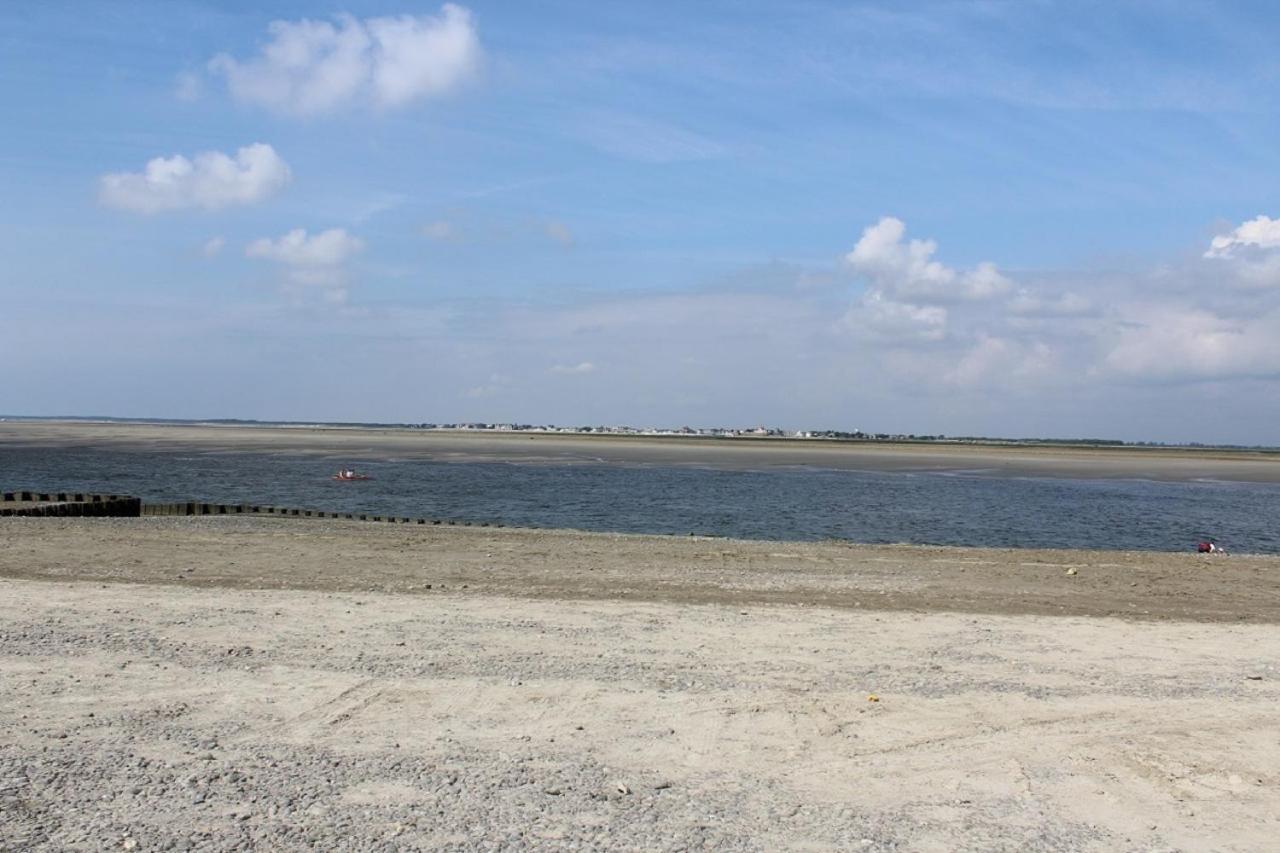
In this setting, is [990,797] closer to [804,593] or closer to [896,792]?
[896,792]

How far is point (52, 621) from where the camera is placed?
11531mm

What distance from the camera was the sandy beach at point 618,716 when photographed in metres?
6.39

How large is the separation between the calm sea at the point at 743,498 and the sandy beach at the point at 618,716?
17.6m

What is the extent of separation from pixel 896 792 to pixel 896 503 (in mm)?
39608

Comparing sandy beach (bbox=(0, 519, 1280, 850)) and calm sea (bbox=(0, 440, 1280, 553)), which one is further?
calm sea (bbox=(0, 440, 1280, 553))

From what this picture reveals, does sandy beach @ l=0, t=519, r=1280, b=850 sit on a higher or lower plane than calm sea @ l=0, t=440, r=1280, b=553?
higher

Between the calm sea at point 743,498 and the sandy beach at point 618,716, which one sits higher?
the sandy beach at point 618,716

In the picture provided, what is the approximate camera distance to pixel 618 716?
8.52 metres

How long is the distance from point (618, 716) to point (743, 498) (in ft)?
125

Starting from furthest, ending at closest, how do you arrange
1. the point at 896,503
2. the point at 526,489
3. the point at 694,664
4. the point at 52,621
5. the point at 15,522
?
the point at 526,489 < the point at 896,503 < the point at 15,522 < the point at 52,621 < the point at 694,664

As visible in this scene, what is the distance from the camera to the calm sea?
33.8 meters

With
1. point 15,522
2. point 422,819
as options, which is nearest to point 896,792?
point 422,819

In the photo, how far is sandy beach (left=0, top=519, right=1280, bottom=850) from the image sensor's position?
21.0 feet

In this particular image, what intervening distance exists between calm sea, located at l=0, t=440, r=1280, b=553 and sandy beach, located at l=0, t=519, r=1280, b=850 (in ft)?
57.6
